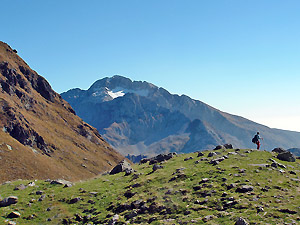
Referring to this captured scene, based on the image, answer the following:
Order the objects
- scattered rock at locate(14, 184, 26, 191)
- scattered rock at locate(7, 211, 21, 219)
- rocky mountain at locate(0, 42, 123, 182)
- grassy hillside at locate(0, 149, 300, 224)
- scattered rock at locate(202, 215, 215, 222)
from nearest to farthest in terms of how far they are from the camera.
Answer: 1. scattered rock at locate(202, 215, 215, 222)
2. grassy hillside at locate(0, 149, 300, 224)
3. scattered rock at locate(7, 211, 21, 219)
4. scattered rock at locate(14, 184, 26, 191)
5. rocky mountain at locate(0, 42, 123, 182)

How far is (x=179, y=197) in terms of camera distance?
25625mm

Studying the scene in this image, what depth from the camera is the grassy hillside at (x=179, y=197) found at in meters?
21.7

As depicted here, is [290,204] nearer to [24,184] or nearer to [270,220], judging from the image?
[270,220]

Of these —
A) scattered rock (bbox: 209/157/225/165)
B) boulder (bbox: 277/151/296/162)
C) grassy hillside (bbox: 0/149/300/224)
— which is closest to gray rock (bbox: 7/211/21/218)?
grassy hillside (bbox: 0/149/300/224)

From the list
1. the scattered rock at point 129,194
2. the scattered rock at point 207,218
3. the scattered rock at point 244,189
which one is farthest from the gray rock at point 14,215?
the scattered rock at point 244,189

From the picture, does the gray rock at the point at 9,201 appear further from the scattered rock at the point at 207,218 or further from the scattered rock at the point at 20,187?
the scattered rock at the point at 207,218

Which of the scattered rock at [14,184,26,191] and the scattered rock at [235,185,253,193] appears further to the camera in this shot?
the scattered rock at [14,184,26,191]

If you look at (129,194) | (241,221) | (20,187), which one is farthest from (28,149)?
(241,221)

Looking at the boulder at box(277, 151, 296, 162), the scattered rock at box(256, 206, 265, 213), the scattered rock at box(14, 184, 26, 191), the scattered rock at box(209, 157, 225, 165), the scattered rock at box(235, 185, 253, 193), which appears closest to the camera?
the scattered rock at box(256, 206, 265, 213)

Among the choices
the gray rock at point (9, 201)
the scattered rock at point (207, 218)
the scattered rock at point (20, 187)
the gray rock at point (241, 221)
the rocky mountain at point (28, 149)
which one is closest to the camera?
the gray rock at point (241, 221)

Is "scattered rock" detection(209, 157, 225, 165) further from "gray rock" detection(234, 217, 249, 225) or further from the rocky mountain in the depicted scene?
the rocky mountain

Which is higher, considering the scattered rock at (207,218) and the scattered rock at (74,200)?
the scattered rock at (207,218)

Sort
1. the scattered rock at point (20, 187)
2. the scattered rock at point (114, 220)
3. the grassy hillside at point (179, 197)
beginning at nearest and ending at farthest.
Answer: the grassy hillside at point (179, 197), the scattered rock at point (114, 220), the scattered rock at point (20, 187)

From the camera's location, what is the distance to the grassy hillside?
855 inches
